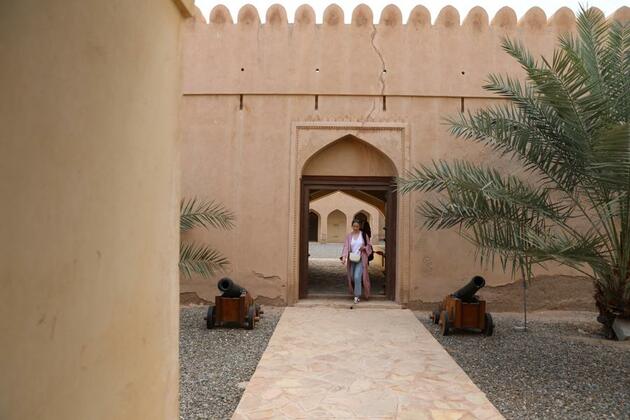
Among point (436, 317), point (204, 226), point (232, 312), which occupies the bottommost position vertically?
point (436, 317)

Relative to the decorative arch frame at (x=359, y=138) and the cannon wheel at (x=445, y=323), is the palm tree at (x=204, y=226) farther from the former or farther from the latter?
the cannon wheel at (x=445, y=323)

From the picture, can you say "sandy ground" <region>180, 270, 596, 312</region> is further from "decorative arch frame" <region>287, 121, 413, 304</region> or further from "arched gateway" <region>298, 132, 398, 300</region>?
"arched gateway" <region>298, 132, 398, 300</region>

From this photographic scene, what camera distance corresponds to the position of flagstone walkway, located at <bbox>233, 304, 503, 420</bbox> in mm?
3918

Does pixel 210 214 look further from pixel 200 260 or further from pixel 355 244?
pixel 355 244

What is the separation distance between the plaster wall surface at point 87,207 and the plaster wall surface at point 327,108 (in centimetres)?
576

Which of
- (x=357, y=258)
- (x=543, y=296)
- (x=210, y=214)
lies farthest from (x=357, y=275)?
(x=543, y=296)

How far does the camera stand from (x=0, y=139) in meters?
1.35

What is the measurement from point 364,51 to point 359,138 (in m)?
1.53

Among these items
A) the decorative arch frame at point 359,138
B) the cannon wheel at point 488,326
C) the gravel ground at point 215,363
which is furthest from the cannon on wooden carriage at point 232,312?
the cannon wheel at point 488,326

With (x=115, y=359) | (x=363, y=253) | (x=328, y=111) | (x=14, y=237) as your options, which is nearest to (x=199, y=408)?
(x=115, y=359)

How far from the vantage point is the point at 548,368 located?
5188 mm

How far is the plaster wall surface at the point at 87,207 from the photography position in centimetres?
143

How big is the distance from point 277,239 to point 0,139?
7.14 meters

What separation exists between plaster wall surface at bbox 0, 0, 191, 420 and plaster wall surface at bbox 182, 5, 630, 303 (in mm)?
5763
